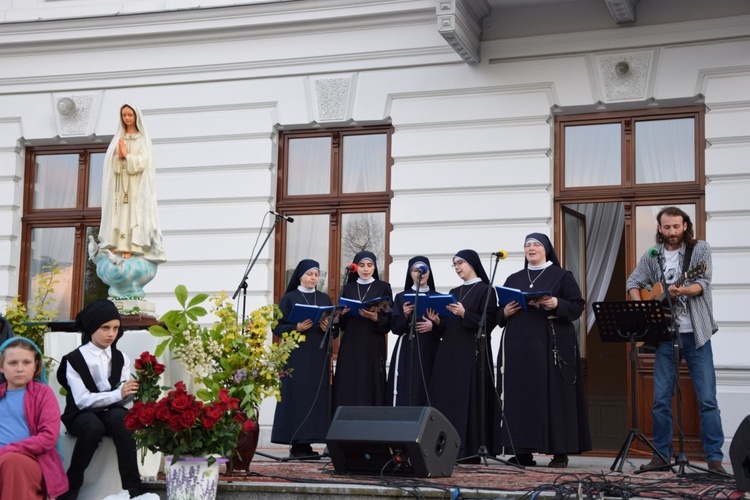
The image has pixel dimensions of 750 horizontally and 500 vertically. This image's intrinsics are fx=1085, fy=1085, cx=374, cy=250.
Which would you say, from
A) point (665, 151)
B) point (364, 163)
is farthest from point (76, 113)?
point (665, 151)

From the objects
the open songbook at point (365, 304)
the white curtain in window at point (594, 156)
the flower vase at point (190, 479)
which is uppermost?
the white curtain in window at point (594, 156)

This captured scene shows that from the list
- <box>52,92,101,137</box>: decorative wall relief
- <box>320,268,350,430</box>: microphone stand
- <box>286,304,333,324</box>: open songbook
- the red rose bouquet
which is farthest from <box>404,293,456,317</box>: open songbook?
<box>52,92,101,137</box>: decorative wall relief

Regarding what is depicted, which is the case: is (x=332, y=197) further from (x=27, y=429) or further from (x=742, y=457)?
(x=742, y=457)

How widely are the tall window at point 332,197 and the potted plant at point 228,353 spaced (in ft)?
14.8

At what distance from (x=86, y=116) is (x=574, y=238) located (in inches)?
222

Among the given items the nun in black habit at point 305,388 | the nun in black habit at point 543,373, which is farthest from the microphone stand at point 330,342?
the nun in black habit at point 543,373

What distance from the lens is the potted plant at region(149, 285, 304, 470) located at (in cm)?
657

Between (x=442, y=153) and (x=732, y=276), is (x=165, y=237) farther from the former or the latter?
(x=732, y=276)

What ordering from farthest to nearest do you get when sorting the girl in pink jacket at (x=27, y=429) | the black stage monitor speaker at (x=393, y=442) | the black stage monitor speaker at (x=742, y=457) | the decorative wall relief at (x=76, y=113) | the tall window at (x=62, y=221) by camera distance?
the tall window at (x=62, y=221) → the decorative wall relief at (x=76, y=113) → the black stage monitor speaker at (x=393, y=442) → the girl in pink jacket at (x=27, y=429) → the black stage monitor speaker at (x=742, y=457)

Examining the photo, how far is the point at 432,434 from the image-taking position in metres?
6.77

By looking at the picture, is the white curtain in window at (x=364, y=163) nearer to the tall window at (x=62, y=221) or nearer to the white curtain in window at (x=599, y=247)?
the white curtain in window at (x=599, y=247)

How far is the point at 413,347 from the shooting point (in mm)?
8617

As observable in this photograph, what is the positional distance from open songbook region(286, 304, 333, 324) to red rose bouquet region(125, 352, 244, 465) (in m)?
2.35

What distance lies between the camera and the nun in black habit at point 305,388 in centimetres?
909
